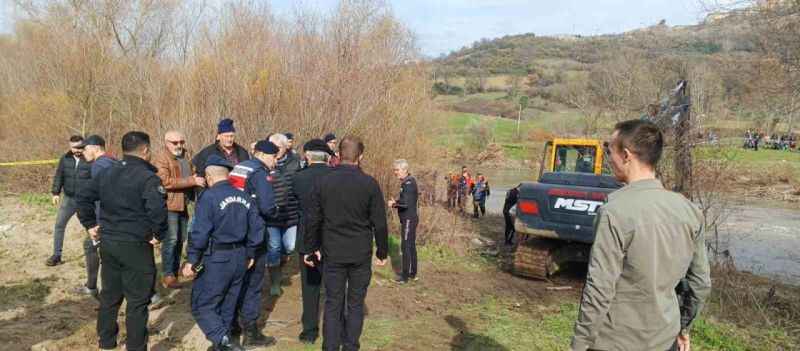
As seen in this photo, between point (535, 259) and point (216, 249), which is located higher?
point (216, 249)

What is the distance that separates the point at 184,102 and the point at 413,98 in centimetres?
496

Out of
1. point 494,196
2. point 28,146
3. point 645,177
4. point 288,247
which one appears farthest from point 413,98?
point 494,196

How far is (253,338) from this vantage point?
14.4 ft

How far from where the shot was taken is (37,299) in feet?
17.6

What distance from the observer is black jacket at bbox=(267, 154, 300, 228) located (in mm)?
5176

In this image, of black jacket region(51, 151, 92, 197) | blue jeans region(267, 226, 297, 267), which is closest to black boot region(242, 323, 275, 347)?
blue jeans region(267, 226, 297, 267)

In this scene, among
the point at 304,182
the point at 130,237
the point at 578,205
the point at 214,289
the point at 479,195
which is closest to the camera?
the point at 130,237

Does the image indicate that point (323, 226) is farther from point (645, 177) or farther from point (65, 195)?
point (65, 195)

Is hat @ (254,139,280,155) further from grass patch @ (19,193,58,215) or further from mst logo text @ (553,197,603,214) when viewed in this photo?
grass patch @ (19,193,58,215)

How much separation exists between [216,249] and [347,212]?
1009mm

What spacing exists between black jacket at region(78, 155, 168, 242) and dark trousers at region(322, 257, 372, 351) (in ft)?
4.17

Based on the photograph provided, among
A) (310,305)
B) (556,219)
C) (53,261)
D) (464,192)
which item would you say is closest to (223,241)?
Answer: (310,305)

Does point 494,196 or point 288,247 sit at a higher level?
point 288,247

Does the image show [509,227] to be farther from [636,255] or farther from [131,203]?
[636,255]
